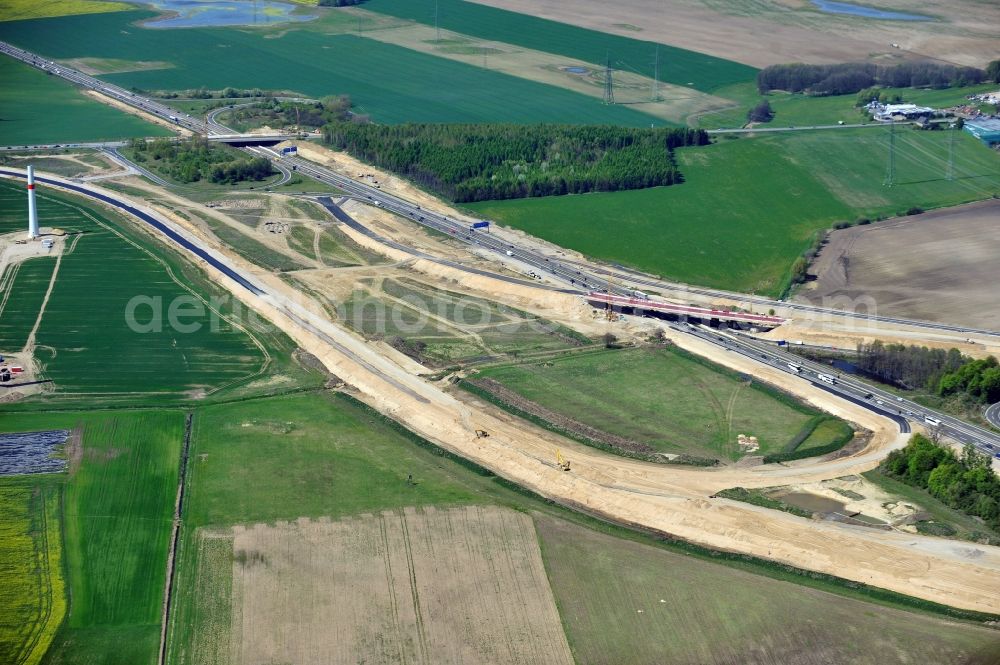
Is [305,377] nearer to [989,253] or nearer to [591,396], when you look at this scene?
[591,396]

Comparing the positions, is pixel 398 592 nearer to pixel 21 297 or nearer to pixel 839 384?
pixel 839 384

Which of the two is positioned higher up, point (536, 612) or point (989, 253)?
point (989, 253)

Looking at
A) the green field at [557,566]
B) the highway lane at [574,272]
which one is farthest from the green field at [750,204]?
the green field at [557,566]

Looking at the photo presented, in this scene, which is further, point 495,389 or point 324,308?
point 324,308

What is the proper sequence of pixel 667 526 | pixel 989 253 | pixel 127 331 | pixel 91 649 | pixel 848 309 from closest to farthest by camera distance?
pixel 91 649
pixel 667 526
pixel 127 331
pixel 848 309
pixel 989 253

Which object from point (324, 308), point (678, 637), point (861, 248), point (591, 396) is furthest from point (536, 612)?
point (861, 248)

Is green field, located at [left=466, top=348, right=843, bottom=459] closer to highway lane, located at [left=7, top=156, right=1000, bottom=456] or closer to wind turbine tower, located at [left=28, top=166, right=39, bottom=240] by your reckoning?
highway lane, located at [left=7, top=156, right=1000, bottom=456]
